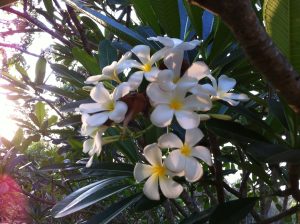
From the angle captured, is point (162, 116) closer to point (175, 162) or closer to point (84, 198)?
point (175, 162)

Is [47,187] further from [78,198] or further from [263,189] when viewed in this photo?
[78,198]

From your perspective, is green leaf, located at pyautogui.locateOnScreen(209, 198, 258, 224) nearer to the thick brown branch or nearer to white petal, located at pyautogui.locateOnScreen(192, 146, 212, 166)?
white petal, located at pyautogui.locateOnScreen(192, 146, 212, 166)

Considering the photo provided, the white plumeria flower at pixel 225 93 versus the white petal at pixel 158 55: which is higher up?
the white petal at pixel 158 55

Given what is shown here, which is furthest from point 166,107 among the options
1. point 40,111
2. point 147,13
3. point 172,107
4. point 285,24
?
point 40,111

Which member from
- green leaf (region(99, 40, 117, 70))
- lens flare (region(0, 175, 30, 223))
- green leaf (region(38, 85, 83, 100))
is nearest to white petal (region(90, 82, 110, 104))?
green leaf (region(99, 40, 117, 70))

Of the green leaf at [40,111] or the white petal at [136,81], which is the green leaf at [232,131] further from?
the green leaf at [40,111]

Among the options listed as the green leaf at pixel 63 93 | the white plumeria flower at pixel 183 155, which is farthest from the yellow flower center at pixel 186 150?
the green leaf at pixel 63 93
